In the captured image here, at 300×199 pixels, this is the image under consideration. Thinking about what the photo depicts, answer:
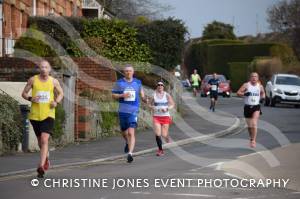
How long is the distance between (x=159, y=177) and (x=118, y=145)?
7.10 m

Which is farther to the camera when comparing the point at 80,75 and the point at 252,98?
the point at 80,75

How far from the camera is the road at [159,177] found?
1124cm

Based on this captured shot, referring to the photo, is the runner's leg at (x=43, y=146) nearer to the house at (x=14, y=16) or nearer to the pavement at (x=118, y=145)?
the pavement at (x=118, y=145)

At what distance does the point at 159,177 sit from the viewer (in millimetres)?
13211

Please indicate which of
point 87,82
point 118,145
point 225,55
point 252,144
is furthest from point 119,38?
point 225,55

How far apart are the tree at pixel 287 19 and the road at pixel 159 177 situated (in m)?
57.0

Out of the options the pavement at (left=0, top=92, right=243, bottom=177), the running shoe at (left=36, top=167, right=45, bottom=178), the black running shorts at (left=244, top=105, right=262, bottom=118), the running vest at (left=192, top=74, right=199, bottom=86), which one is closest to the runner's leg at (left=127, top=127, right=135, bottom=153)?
the pavement at (left=0, top=92, right=243, bottom=177)

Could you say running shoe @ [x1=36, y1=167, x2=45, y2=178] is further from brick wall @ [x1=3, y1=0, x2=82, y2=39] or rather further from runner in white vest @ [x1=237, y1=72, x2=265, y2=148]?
brick wall @ [x1=3, y1=0, x2=82, y2=39]

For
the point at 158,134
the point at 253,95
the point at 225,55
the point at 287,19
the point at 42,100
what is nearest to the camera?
the point at 42,100

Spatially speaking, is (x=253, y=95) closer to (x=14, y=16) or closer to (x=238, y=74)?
(x=14, y=16)

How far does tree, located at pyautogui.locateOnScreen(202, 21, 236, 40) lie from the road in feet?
253

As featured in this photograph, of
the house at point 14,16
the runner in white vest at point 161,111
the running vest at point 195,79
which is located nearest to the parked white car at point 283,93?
the running vest at point 195,79

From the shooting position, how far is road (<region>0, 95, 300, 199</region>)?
1124 centimetres

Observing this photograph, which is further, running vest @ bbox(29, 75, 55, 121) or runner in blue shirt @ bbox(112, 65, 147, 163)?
runner in blue shirt @ bbox(112, 65, 147, 163)
